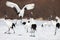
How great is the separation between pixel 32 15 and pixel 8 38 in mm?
4477

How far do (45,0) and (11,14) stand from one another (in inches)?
60.0

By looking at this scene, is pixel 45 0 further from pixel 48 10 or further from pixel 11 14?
pixel 11 14

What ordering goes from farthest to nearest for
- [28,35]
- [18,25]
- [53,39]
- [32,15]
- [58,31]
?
1. [32,15]
2. [18,25]
3. [58,31]
4. [28,35]
5. [53,39]

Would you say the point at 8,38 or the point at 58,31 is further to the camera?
the point at 58,31

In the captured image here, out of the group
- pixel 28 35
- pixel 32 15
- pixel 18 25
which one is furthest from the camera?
pixel 32 15

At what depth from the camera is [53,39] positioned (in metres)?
5.60

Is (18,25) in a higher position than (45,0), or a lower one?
lower

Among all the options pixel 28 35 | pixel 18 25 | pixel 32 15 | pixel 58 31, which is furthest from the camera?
pixel 32 15

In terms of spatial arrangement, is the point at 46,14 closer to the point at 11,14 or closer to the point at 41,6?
the point at 41,6

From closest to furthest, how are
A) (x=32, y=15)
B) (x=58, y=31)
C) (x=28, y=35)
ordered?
(x=28, y=35) → (x=58, y=31) → (x=32, y=15)

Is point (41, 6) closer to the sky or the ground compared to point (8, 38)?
closer to the sky

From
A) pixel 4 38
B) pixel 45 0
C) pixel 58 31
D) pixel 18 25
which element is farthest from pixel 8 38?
pixel 45 0

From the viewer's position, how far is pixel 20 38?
5.68m

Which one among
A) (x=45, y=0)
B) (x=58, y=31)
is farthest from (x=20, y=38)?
(x=45, y=0)
